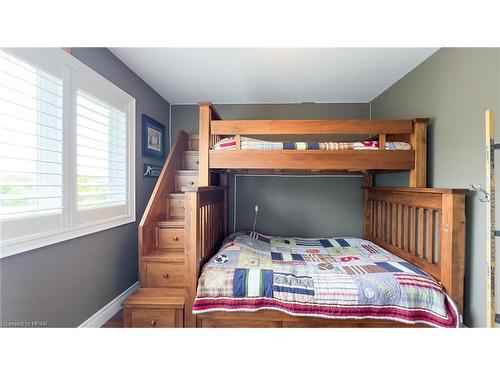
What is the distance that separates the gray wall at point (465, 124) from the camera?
132cm

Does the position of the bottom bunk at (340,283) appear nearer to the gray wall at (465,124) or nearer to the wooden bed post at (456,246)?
the wooden bed post at (456,246)

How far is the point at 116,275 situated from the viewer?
77.0 inches

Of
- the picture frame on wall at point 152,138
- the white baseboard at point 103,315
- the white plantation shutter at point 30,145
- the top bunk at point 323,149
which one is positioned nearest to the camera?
the white plantation shutter at point 30,145

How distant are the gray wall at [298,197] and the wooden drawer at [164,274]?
1.15 m

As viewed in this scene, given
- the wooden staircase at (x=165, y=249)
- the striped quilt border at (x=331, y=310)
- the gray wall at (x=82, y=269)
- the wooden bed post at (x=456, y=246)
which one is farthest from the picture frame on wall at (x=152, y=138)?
the wooden bed post at (x=456, y=246)

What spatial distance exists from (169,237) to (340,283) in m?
1.61

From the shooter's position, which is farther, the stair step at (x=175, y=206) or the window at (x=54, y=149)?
the stair step at (x=175, y=206)

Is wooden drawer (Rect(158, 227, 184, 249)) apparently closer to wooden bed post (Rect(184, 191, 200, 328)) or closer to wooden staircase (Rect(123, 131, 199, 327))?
wooden staircase (Rect(123, 131, 199, 327))

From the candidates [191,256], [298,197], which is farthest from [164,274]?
[298,197]

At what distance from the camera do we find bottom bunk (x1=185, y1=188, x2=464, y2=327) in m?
1.34

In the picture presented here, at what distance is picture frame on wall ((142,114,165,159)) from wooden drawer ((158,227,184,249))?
3.02ft
